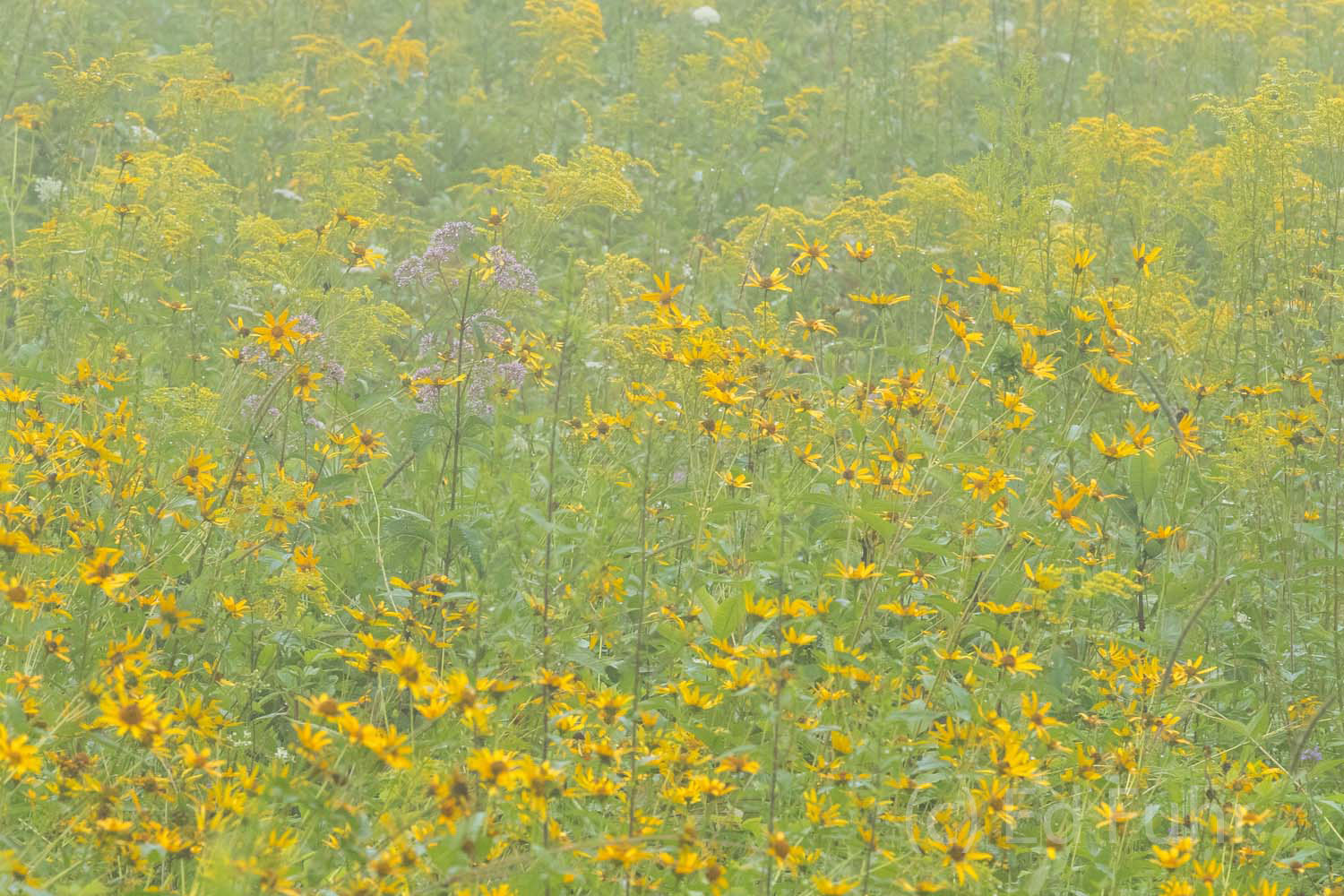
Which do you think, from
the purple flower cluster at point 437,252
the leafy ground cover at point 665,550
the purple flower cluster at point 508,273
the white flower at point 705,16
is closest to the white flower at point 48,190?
the leafy ground cover at point 665,550

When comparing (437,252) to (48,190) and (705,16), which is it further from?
(705,16)

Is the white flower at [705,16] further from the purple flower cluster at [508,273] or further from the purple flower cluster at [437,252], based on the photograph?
the purple flower cluster at [508,273]

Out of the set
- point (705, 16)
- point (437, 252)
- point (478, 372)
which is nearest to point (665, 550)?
point (478, 372)

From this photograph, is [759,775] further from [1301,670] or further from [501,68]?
[501,68]

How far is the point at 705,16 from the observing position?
356 inches

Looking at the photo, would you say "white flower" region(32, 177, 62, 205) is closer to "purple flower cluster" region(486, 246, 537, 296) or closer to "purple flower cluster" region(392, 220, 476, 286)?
"purple flower cluster" region(392, 220, 476, 286)

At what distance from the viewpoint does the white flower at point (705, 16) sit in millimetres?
9016

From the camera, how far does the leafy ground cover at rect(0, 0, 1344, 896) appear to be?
6.65ft

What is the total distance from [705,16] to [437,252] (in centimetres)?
605

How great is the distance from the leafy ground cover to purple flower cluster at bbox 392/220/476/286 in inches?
1.4

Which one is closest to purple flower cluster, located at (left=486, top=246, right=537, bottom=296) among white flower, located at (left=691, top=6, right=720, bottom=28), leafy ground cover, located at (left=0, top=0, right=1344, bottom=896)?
leafy ground cover, located at (left=0, top=0, right=1344, bottom=896)

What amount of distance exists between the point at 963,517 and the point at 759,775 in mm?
804

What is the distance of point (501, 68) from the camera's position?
8555 millimetres

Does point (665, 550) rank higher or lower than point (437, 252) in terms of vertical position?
lower
